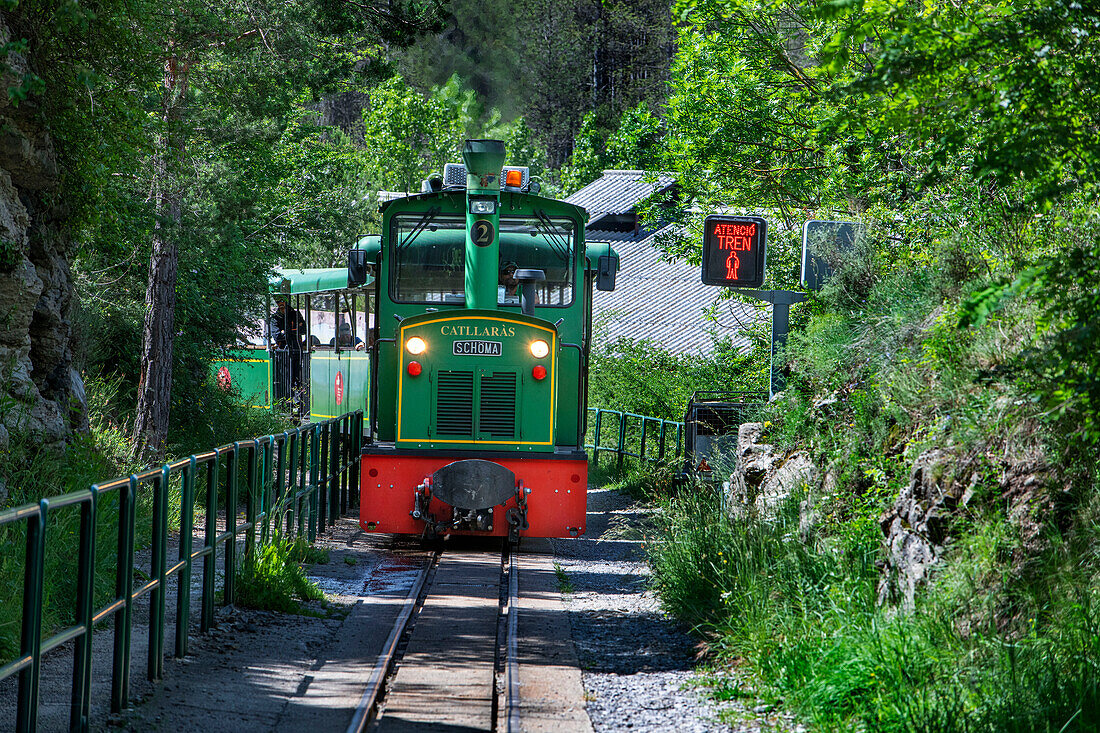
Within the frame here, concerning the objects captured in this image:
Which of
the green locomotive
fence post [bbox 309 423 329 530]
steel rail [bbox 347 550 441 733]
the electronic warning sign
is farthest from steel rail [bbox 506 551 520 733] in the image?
the electronic warning sign

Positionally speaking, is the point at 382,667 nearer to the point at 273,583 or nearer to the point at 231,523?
the point at 231,523

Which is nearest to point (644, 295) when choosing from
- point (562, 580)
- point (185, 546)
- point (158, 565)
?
point (562, 580)

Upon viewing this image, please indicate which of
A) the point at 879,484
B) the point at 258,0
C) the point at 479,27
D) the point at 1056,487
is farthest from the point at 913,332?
the point at 479,27

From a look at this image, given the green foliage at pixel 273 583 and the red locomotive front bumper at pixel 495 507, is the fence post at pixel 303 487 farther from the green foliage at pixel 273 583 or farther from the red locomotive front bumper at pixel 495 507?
the green foliage at pixel 273 583

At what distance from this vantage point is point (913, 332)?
298 inches

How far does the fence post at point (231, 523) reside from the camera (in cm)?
752

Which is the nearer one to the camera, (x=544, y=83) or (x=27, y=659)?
(x=27, y=659)

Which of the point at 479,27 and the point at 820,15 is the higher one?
the point at 479,27

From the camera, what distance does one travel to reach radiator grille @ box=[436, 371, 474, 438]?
35.8ft

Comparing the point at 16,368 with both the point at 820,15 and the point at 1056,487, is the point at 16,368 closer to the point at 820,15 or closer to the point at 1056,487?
the point at 820,15

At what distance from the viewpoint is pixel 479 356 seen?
1091 cm

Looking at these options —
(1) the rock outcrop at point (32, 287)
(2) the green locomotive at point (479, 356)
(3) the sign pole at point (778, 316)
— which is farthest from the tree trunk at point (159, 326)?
(3) the sign pole at point (778, 316)

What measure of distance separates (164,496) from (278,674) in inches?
54.2

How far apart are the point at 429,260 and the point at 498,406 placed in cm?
200
